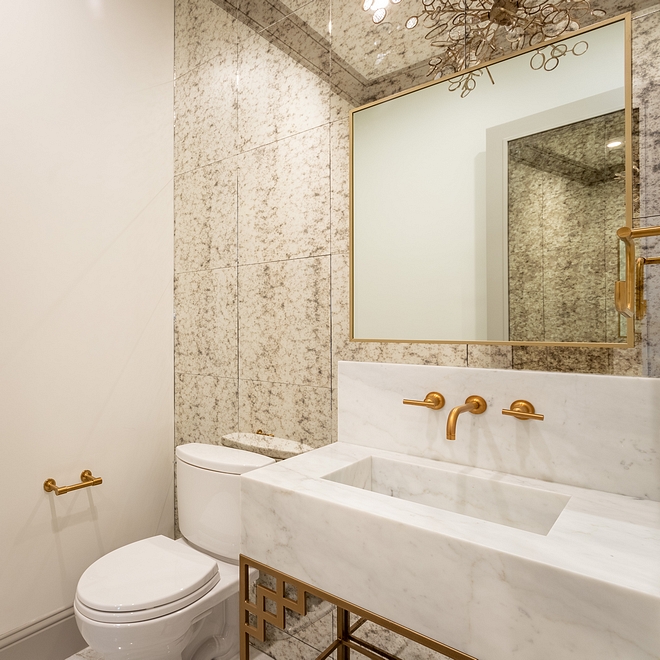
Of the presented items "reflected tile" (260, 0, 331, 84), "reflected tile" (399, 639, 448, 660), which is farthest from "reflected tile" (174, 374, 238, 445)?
"reflected tile" (260, 0, 331, 84)

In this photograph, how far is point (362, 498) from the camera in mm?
952

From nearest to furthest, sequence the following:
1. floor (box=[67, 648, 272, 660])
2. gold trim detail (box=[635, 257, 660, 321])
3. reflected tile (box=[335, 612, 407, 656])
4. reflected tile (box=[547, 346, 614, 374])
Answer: gold trim detail (box=[635, 257, 660, 321]) < reflected tile (box=[547, 346, 614, 374]) < reflected tile (box=[335, 612, 407, 656]) < floor (box=[67, 648, 272, 660])

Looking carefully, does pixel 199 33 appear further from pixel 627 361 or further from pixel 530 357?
pixel 627 361

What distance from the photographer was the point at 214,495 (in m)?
1.57

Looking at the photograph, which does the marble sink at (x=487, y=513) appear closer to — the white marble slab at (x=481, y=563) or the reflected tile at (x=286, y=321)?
the white marble slab at (x=481, y=563)

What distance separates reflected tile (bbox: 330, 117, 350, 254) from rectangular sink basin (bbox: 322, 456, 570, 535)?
0.71m

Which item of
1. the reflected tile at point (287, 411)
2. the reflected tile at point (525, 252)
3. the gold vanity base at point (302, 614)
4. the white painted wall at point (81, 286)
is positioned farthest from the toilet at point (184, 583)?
the reflected tile at point (525, 252)

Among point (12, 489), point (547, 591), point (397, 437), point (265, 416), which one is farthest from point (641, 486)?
point (12, 489)

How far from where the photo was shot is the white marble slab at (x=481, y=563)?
0.66 metres

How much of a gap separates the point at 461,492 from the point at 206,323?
128cm

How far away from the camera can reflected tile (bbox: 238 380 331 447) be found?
5.08ft

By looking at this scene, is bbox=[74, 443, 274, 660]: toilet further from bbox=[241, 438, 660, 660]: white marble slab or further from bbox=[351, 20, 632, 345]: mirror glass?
bbox=[351, 20, 632, 345]: mirror glass

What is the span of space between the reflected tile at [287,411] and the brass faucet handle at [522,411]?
63cm

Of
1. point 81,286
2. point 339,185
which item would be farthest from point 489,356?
point 81,286
